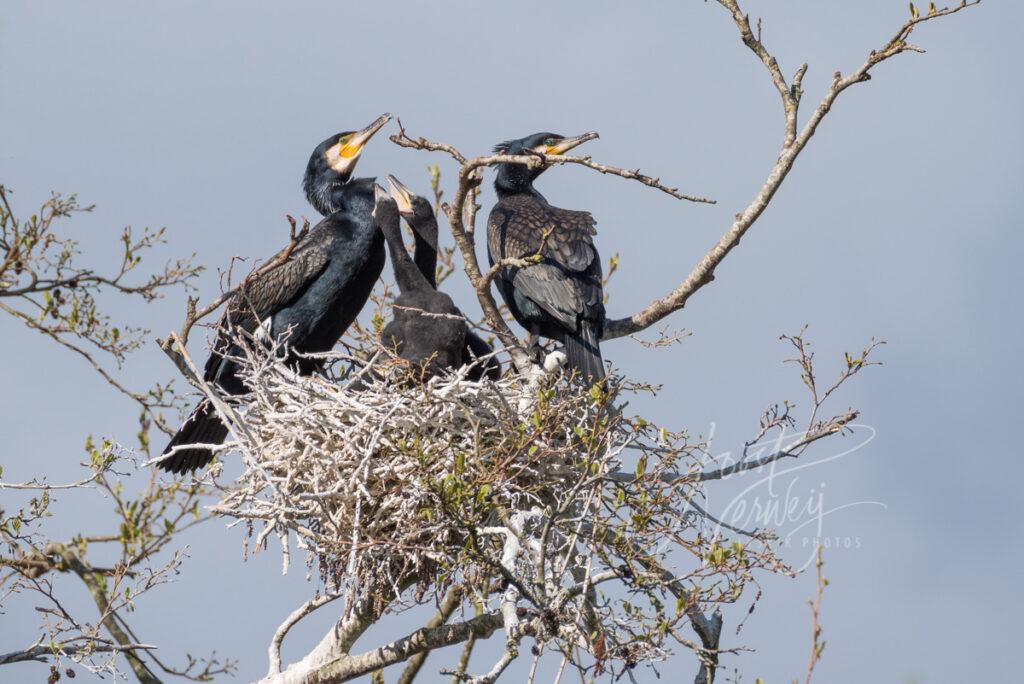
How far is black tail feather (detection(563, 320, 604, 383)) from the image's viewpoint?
22.0 ft

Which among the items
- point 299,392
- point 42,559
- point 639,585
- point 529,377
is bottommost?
point 639,585

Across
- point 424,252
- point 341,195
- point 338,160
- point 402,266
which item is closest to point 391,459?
point 402,266

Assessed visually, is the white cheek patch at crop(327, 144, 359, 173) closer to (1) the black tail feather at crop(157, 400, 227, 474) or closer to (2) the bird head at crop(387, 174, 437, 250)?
(2) the bird head at crop(387, 174, 437, 250)

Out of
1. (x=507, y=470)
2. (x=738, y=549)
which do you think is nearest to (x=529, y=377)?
(x=507, y=470)

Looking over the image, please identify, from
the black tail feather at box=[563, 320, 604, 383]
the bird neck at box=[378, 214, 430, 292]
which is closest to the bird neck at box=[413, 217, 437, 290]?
the bird neck at box=[378, 214, 430, 292]

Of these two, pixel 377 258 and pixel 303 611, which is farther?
pixel 377 258

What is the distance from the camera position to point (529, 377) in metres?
6.27

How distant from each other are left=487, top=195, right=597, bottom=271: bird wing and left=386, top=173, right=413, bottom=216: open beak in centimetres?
62

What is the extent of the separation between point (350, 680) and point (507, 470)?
1.26 m

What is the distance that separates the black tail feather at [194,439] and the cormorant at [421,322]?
3.73ft

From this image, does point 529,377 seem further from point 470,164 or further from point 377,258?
point 377,258

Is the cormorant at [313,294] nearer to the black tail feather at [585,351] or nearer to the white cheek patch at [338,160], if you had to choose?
the white cheek patch at [338,160]

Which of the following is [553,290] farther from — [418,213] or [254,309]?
[254,309]

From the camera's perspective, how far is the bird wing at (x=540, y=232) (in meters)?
7.21
